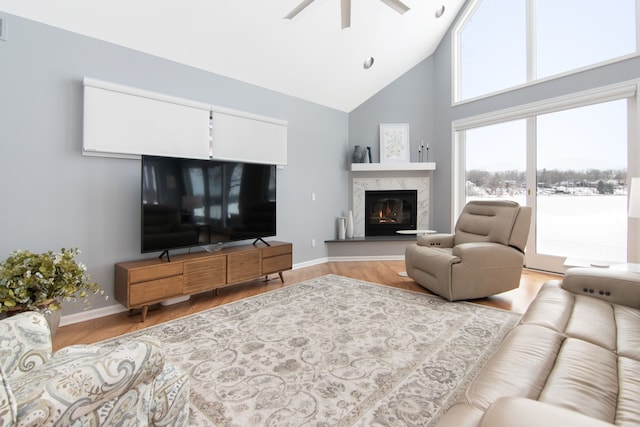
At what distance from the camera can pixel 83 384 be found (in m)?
0.83

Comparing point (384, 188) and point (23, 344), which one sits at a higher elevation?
point (384, 188)

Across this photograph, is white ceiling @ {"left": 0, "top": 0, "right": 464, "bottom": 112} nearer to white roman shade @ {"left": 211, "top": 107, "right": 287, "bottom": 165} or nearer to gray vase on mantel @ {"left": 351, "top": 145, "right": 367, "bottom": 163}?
white roman shade @ {"left": 211, "top": 107, "right": 287, "bottom": 165}

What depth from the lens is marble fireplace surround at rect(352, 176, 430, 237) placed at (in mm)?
5551

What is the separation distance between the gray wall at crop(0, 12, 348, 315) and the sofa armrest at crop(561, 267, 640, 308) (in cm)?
355

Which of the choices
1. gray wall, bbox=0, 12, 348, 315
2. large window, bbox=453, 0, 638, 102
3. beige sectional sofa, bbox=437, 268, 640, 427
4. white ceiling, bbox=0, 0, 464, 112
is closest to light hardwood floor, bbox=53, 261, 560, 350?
gray wall, bbox=0, 12, 348, 315

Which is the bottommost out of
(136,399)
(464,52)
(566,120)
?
(136,399)

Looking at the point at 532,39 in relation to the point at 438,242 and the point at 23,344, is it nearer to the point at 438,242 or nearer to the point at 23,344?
A: the point at 438,242

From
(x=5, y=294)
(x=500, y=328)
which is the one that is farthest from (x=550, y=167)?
(x=5, y=294)

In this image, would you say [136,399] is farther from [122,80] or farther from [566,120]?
[566,120]

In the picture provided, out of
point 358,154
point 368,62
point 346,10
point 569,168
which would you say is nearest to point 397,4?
point 346,10

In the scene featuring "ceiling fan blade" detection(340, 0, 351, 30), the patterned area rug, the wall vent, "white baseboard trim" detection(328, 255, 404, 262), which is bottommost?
the patterned area rug

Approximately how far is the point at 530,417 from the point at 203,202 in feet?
10.2

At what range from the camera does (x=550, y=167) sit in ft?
13.8

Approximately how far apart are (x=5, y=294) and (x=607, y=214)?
572cm
